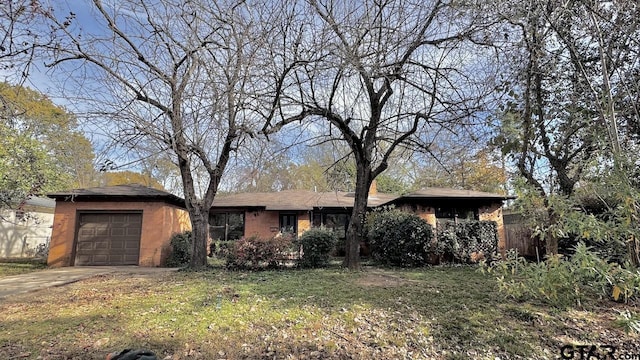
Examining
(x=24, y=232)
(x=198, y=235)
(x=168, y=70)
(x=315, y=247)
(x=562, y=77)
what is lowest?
(x=315, y=247)

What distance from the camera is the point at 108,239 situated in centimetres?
1327

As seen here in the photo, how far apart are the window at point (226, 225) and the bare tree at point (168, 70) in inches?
277

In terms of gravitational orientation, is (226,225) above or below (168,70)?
below

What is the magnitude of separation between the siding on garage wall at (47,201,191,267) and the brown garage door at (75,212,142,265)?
256 mm

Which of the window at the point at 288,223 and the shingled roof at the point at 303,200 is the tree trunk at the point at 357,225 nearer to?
the shingled roof at the point at 303,200

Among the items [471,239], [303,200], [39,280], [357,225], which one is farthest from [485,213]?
[39,280]

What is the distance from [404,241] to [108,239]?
37.7 feet

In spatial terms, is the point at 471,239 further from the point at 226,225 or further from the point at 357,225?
the point at 226,225

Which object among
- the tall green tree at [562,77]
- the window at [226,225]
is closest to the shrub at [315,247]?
the window at [226,225]

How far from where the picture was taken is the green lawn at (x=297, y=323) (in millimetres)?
4441

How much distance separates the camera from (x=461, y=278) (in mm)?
9352

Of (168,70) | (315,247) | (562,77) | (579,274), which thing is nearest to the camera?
(579,274)

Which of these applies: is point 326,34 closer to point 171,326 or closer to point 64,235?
point 171,326

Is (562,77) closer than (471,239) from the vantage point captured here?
Yes
